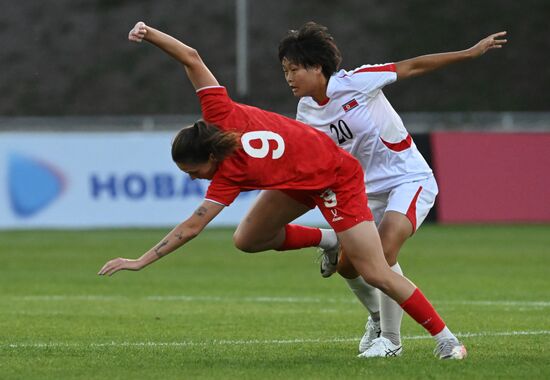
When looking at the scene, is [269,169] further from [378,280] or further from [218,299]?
[218,299]

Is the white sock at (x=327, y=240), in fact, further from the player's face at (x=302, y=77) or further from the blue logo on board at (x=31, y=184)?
the blue logo on board at (x=31, y=184)

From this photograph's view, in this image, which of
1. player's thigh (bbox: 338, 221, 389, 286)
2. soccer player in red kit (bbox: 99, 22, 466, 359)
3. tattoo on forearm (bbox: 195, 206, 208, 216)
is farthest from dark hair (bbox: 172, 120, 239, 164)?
player's thigh (bbox: 338, 221, 389, 286)

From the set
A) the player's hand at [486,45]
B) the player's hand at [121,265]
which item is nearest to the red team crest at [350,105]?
the player's hand at [486,45]

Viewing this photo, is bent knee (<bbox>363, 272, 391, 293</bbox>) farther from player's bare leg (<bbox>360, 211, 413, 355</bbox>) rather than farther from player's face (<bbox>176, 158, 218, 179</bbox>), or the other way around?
player's face (<bbox>176, 158, 218, 179</bbox>)

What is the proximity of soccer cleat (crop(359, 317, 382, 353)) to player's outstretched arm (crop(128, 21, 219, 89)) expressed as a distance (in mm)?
2241

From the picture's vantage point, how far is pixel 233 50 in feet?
156

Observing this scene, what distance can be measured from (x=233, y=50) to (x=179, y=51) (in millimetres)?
39754

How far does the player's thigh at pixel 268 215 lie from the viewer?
884 cm

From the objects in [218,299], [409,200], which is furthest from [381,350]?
[218,299]

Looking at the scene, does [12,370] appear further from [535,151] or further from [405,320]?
[535,151]

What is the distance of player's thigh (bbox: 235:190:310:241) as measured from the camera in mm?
8844

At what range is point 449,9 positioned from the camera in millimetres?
48875

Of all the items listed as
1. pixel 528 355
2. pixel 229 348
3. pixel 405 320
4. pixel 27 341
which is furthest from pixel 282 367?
pixel 405 320

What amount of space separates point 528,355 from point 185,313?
13.4 ft
